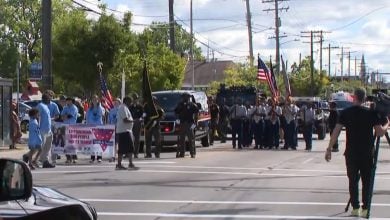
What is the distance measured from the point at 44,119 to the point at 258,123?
30.7 feet

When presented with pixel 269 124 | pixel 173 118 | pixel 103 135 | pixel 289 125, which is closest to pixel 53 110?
pixel 103 135

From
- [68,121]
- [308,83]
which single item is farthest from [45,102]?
[308,83]

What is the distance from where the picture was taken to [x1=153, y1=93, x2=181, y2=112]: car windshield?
23.7 m

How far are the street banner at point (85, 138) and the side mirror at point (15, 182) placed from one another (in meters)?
15.6

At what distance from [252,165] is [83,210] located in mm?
14163

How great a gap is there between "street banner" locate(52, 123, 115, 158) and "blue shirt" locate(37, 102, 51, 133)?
1.98m

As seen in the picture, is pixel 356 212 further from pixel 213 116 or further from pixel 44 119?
pixel 213 116

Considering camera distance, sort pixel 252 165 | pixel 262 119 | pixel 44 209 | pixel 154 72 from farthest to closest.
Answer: pixel 154 72 → pixel 262 119 → pixel 252 165 → pixel 44 209

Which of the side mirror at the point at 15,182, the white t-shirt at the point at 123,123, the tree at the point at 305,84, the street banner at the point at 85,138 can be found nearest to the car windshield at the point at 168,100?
the street banner at the point at 85,138

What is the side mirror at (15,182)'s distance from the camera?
427cm

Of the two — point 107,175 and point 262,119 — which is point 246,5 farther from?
point 107,175

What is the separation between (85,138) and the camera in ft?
66.0

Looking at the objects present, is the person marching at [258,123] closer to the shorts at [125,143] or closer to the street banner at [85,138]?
the street banner at [85,138]

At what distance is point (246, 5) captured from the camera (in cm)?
6028
